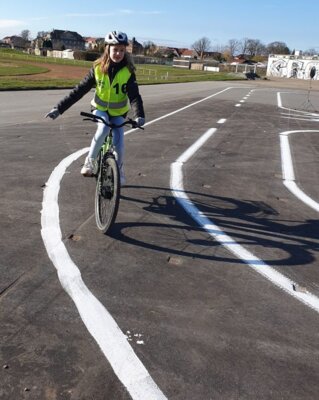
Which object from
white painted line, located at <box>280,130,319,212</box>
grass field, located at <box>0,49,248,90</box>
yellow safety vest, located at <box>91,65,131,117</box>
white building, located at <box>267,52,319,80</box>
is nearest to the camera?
yellow safety vest, located at <box>91,65,131,117</box>

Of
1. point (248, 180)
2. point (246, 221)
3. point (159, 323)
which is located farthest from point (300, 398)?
point (248, 180)

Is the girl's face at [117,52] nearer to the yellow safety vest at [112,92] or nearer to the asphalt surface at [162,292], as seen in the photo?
the yellow safety vest at [112,92]

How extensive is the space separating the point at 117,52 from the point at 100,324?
343cm

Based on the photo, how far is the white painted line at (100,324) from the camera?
107 inches

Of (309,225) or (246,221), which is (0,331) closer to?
(246,221)

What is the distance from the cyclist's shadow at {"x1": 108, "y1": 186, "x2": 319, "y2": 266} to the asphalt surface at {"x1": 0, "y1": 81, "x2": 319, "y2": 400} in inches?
0.9

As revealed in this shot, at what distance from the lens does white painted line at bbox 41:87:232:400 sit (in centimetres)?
271

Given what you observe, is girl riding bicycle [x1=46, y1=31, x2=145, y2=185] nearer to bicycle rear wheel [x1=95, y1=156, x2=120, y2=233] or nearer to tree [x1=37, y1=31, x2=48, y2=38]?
bicycle rear wheel [x1=95, y1=156, x2=120, y2=233]

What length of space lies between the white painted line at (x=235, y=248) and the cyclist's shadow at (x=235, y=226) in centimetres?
8

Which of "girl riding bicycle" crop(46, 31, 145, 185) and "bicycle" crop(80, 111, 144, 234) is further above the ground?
"girl riding bicycle" crop(46, 31, 145, 185)

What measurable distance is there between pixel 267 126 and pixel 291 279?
1233 centimetres

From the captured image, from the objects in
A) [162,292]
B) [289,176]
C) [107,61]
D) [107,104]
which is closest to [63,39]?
[289,176]

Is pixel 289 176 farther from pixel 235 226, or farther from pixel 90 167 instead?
pixel 90 167

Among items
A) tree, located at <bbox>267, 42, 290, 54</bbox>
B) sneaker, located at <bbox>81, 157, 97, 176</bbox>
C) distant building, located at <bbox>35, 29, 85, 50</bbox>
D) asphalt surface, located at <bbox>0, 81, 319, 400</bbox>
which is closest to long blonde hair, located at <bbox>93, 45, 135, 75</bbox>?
sneaker, located at <bbox>81, 157, 97, 176</bbox>
